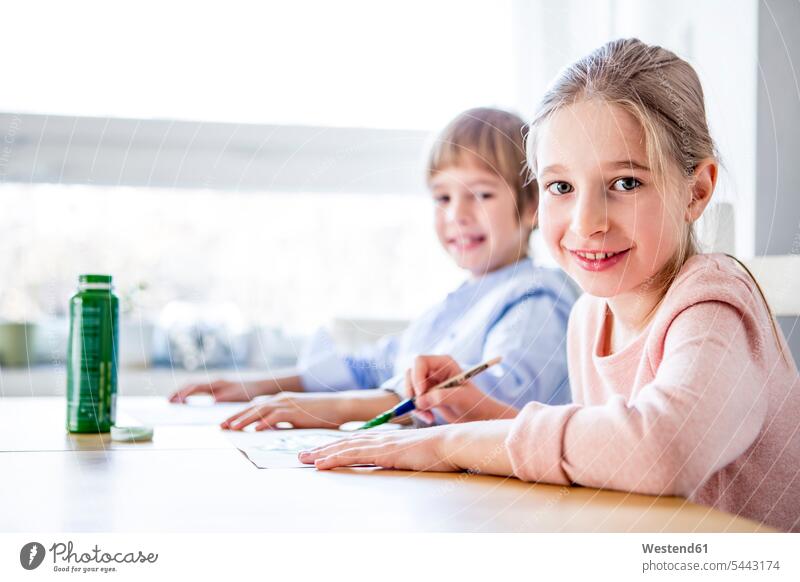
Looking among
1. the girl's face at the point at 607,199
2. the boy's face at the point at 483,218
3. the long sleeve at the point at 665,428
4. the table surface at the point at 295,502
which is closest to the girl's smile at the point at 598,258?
the girl's face at the point at 607,199

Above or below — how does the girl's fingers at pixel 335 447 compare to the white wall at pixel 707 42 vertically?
below

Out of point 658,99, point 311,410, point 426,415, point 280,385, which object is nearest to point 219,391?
point 280,385

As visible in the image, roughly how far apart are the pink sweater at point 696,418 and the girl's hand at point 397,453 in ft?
0.22

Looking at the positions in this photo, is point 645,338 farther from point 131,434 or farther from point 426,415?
point 131,434

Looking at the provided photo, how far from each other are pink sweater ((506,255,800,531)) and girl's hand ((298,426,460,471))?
0.07m

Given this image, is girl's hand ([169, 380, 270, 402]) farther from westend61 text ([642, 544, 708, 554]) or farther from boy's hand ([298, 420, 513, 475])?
westend61 text ([642, 544, 708, 554])

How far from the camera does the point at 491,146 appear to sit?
1.18m

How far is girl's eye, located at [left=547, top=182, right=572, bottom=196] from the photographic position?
726 mm

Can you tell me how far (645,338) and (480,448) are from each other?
208 millimetres

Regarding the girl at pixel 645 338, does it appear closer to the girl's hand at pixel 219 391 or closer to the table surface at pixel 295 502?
the table surface at pixel 295 502

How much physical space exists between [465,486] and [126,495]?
0.22 m

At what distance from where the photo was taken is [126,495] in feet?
A: 1.76

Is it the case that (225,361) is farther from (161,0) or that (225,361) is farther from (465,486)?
(465,486)

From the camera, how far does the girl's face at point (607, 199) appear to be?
67cm
